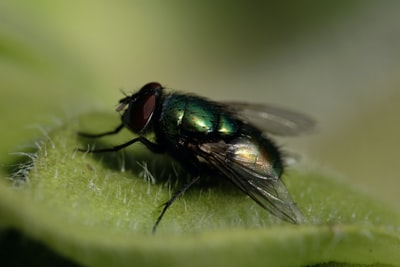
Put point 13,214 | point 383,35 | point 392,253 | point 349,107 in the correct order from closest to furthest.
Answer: point 13,214 < point 392,253 < point 349,107 < point 383,35

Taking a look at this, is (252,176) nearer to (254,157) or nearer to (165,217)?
(254,157)

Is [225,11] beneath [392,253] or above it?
above

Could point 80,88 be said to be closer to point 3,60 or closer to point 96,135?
point 3,60

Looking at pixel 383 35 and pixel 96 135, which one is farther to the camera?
pixel 383 35

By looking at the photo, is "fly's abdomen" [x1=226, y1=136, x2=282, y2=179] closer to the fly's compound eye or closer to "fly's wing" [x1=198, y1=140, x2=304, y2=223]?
"fly's wing" [x1=198, y1=140, x2=304, y2=223]

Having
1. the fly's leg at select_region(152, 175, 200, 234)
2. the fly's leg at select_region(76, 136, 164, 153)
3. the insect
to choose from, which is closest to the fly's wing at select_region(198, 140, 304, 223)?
the insect

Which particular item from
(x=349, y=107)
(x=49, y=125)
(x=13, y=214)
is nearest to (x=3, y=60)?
(x=49, y=125)

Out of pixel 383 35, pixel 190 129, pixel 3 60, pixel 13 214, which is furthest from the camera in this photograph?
pixel 383 35

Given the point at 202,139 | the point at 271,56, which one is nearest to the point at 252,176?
the point at 202,139
